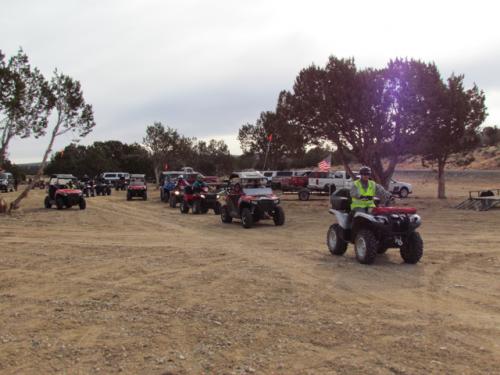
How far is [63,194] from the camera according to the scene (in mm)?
23188

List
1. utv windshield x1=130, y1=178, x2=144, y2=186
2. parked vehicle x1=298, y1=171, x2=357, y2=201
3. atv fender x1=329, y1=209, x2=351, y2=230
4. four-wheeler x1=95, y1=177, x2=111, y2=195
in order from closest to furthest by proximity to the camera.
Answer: atv fender x1=329, y1=209, x2=351, y2=230
utv windshield x1=130, y1=178, x2=144, y2=186
parked vehicle x1=298, y1=171, x2=357, y2=201
four-wheeler x1=95, y1=177, x2=111, y2=195

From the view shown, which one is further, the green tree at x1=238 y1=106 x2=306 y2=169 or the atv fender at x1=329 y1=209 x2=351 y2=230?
the green tree at x1=238 y1=106 x2=306 y2=169

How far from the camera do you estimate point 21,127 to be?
21.4 metres

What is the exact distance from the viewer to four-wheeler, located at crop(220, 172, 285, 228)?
1569cm

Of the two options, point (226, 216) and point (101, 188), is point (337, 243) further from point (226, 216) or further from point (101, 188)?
point (101, 188)

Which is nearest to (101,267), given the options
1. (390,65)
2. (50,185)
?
(50,185)

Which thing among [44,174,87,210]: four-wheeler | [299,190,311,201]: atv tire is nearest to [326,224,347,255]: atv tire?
[44,174,87,210]: four-wheeler

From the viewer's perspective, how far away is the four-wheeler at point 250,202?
15688 millimetres

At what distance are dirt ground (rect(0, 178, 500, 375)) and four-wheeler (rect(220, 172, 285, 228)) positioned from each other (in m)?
4.37

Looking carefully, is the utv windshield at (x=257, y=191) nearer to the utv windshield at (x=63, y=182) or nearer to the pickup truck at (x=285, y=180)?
the utv windshield at (x=63, y=182)

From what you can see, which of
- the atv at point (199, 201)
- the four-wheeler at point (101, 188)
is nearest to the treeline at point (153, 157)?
the four-wheeler at point (101, 188)

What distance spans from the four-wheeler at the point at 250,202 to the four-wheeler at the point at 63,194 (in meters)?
9.77

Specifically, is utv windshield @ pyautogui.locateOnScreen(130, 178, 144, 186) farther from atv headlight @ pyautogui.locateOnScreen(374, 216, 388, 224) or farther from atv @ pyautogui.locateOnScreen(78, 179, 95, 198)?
atv headlight @ pyautogui.locateOnScreen(374, 216, 388, 224)

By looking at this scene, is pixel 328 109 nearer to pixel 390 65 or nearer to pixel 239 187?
pixel 390 65
